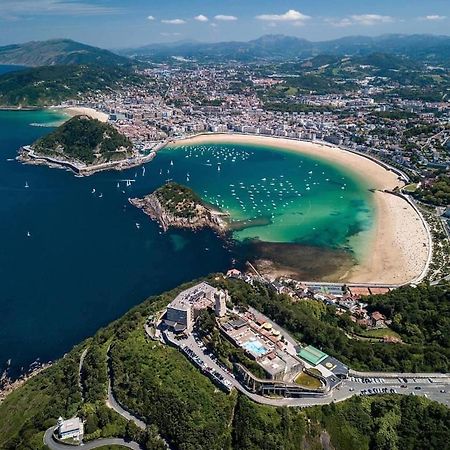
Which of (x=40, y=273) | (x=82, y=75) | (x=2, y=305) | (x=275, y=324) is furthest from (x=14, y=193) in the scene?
(x=82, y=75)

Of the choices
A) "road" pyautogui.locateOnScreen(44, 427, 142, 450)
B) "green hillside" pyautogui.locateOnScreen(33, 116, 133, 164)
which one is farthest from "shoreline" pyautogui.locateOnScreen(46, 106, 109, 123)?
"road" pyautogui.locateOnScreen(44, 427, 142, 450)

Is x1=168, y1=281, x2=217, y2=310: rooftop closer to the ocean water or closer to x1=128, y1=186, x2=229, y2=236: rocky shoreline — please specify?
the ocean water

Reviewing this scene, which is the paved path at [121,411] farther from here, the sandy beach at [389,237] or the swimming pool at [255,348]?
the sandy beach at [389,237]

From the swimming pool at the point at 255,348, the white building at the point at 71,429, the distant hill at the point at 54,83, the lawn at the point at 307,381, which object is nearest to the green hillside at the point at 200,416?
the white building at the point at 71,429

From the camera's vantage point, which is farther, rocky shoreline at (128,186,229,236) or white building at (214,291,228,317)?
rocky shoreline at (128,186,229,236)

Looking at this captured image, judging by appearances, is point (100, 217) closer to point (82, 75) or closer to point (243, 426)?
point (243, 426)

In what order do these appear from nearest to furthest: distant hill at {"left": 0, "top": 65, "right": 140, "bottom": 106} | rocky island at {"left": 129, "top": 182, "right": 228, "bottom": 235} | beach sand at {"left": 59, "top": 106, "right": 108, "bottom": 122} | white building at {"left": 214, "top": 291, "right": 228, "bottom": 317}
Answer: white building at {"left": 214, "top": 291, "right": 228, "bottom": 317} → rocky island at {"left": 129, "top": 182, "right": 228, "bottom": 235} → beach sand at {"left": 59, "top": 106, "right": 108, "bottom": 122} → distant hill at {"left": 0, "top": 65, "right": 140, "bottom": 106}

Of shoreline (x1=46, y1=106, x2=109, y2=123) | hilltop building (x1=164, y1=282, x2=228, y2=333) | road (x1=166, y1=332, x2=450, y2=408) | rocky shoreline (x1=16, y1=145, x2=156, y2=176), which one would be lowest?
shoreline (x1=46, y1=106, x2=109, y2=123)
